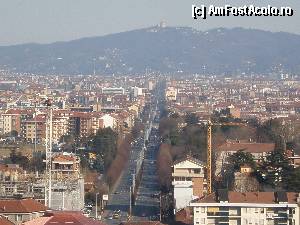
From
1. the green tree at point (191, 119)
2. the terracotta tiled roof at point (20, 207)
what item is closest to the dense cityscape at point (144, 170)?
the terracotta tiled roof at point (20, 207)

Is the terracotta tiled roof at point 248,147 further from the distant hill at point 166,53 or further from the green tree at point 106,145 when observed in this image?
the distant hill at point 166,53

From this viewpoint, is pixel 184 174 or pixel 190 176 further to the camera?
pixel 190 176

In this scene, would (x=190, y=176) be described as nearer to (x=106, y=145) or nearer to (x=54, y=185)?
(x=54, y=185)

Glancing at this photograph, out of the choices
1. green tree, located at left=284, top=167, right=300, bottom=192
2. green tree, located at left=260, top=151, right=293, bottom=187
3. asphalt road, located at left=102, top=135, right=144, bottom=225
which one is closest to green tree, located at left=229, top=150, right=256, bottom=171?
green tree, located at left=260, top=151, right=293, bottom=187

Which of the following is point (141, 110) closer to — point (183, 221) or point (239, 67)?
point (183, 221)

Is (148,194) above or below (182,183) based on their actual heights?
below

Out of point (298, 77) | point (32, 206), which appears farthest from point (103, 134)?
point (298, 77)

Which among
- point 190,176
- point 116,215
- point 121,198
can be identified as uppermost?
point 190,176

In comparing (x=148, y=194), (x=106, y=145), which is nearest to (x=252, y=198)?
(x=148, y=194)
